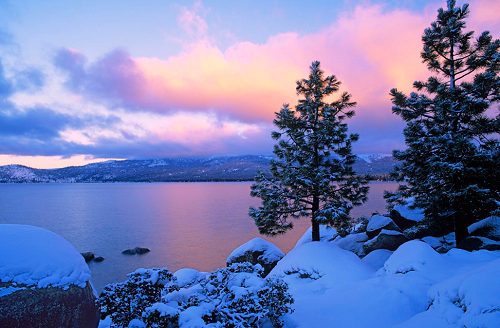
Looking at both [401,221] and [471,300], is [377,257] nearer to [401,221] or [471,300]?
[401,221]

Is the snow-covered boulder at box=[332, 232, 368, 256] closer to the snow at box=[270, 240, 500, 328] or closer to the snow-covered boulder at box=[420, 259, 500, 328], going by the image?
the snow at box=[270, 240, 500, 328]

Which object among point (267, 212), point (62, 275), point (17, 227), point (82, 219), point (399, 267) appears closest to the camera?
point (62, 275)

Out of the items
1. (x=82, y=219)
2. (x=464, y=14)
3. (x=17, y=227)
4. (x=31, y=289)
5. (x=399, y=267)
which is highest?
(x=464, y=14)

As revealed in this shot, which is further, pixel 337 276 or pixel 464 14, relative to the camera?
pixel 464 14

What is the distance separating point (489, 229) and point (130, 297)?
1662 cm

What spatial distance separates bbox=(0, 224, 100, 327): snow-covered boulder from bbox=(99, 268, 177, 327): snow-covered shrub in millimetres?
445

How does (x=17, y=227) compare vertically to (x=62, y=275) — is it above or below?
above

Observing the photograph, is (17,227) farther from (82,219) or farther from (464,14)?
(82,219)

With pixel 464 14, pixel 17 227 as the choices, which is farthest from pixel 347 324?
pixel 464 14

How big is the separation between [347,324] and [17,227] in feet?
28.1

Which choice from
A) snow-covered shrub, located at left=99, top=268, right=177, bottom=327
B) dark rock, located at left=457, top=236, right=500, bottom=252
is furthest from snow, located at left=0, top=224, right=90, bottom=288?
dark rock, located at left=457, top=236, right=500, bottom=252

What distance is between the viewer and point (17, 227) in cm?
600

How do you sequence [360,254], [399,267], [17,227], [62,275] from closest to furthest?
[62,275]
[17,227]
[399,267]
[360,254]

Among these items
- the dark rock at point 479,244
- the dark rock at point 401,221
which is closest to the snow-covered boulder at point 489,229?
the dark rock at point 479,244
